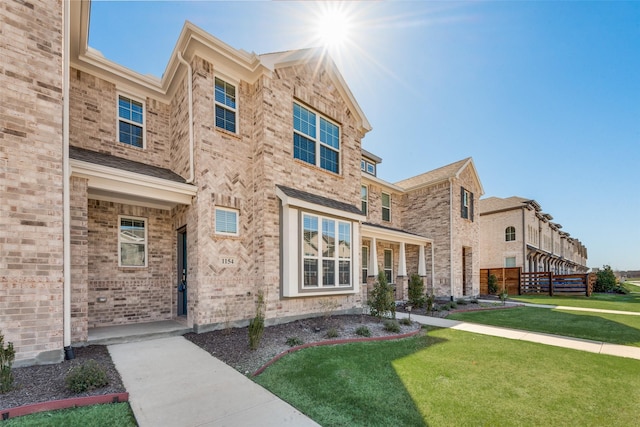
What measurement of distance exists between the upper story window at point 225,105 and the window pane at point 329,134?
3.13m

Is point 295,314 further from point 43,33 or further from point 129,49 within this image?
point 129,49

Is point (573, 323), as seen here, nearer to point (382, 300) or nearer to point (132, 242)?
point (382, 300)

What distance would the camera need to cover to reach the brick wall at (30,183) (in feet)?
15.9

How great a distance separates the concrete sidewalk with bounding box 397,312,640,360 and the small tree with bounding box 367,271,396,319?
1.28 m

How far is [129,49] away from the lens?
8.98 metres

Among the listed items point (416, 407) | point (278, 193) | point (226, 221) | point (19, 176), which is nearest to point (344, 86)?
point (278, 193)

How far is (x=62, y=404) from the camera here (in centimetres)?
365

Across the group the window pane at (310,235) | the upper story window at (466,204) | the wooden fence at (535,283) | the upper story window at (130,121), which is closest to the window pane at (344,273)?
the window pane at (310,235)

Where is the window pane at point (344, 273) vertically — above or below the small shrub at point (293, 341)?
above

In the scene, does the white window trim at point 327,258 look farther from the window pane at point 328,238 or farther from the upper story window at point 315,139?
the upper story window at point 315,139

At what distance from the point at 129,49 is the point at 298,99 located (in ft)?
17.7

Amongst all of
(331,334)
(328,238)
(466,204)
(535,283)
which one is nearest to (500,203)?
(535,283)

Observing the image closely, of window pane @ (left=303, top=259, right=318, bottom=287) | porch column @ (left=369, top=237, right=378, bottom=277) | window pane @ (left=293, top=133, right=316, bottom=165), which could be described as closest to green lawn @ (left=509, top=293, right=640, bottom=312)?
porch column @ (left=369, top=237, right=378, bottom=277)

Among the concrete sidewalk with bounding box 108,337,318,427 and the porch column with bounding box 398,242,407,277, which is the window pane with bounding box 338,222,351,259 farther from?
the porch column with bounding box 398,242,407,277
